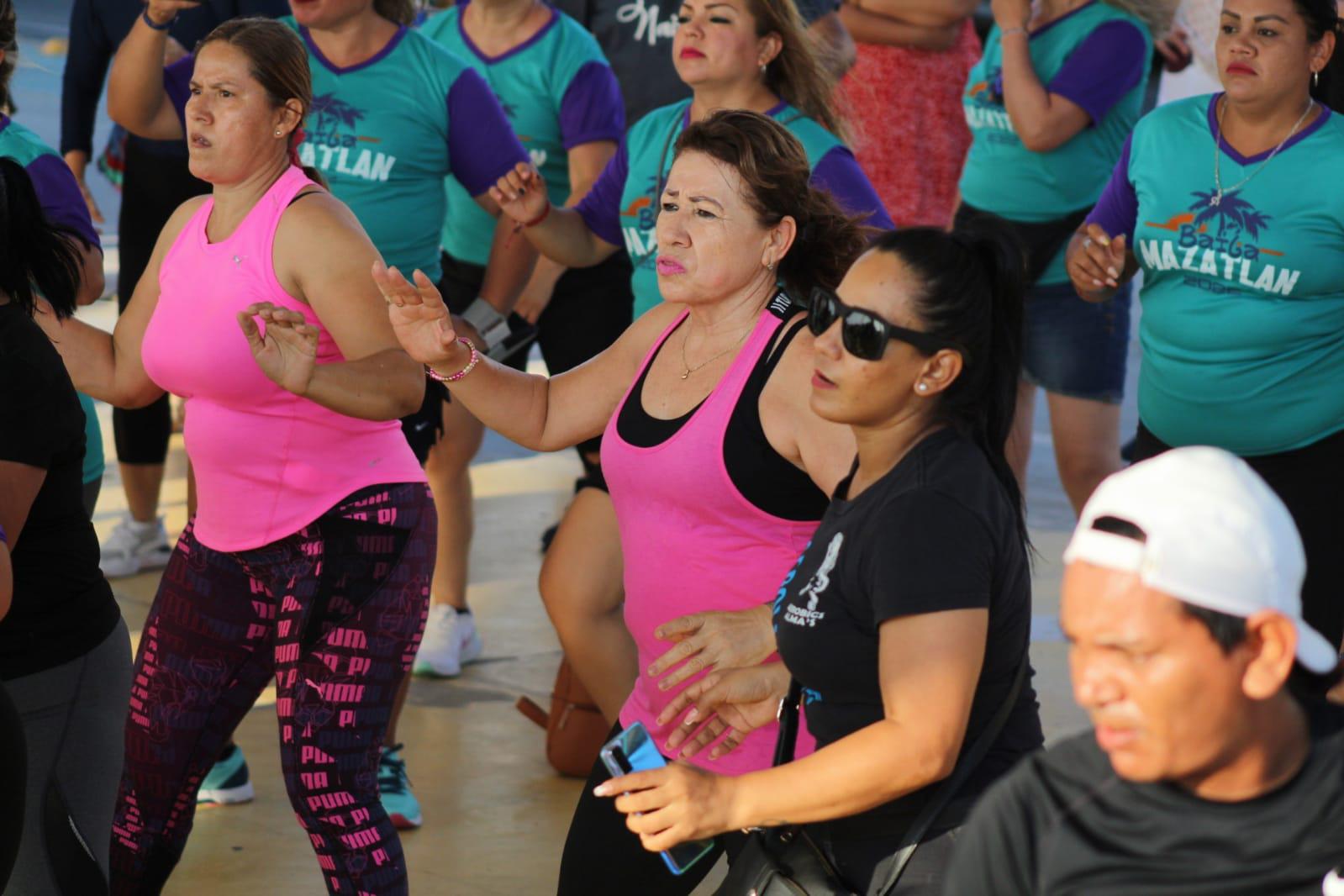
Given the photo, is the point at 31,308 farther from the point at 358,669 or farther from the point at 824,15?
the point at 824,15

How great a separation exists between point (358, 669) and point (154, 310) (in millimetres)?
811

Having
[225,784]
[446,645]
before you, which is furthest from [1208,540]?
[446,645]

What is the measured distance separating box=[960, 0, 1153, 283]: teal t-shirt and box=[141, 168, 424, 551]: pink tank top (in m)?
2.87

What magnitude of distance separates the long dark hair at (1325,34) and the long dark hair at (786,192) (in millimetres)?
1319

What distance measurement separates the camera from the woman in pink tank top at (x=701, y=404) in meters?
2.94

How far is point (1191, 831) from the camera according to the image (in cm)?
174

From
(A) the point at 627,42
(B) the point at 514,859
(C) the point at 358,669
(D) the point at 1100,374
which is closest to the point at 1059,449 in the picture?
(D) the point at 1100,374

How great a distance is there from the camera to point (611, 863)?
3016mm

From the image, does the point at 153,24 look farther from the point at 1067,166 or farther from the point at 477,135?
the point at 1067,166

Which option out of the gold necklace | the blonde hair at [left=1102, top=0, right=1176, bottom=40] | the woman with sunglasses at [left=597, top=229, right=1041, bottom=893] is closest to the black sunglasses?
the woman with sunglasses at [left=597, top=229, right=1041, bottom=893]

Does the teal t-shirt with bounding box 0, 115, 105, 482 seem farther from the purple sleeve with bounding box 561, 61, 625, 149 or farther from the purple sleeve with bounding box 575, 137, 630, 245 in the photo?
the purple sleeve with bounding box 561, 61, 625, 149

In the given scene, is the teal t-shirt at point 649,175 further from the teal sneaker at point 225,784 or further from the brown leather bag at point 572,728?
the teal sneaker at point 225,784

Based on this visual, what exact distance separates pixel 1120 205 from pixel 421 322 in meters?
1.88

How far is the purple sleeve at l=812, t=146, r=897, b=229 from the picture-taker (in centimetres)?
408
